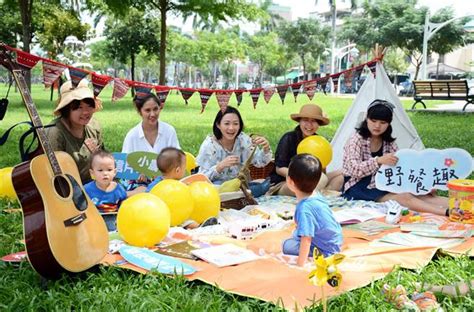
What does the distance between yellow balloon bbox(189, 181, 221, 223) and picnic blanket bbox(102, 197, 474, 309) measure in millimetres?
319

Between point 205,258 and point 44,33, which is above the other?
point 44,33

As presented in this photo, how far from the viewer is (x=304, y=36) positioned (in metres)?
53.2

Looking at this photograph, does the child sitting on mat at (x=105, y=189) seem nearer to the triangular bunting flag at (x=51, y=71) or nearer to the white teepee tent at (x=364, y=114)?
the triangular bunting flag at (x=51, y=71)

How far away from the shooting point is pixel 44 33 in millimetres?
26719

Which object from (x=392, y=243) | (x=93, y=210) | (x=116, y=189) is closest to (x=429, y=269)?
(x=392, y=243)

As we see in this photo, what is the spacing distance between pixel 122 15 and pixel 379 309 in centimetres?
1486

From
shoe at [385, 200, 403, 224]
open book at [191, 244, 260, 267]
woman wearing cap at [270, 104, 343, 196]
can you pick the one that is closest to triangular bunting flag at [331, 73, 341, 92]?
woman wearing cap at [270, 104, 343, 196]

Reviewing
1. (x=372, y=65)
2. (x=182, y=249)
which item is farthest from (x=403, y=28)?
(x=182, y=249)

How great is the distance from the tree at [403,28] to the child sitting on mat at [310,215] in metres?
35.1

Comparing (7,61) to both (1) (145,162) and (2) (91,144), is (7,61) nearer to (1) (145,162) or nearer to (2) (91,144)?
(2) (91,144)

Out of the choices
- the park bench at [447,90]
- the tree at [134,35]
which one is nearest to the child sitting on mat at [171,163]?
the park bench at [447,90]

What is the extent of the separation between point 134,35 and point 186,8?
7.61 meters

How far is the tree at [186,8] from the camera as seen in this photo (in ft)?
51.8

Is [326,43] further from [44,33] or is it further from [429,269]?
[429,269]
